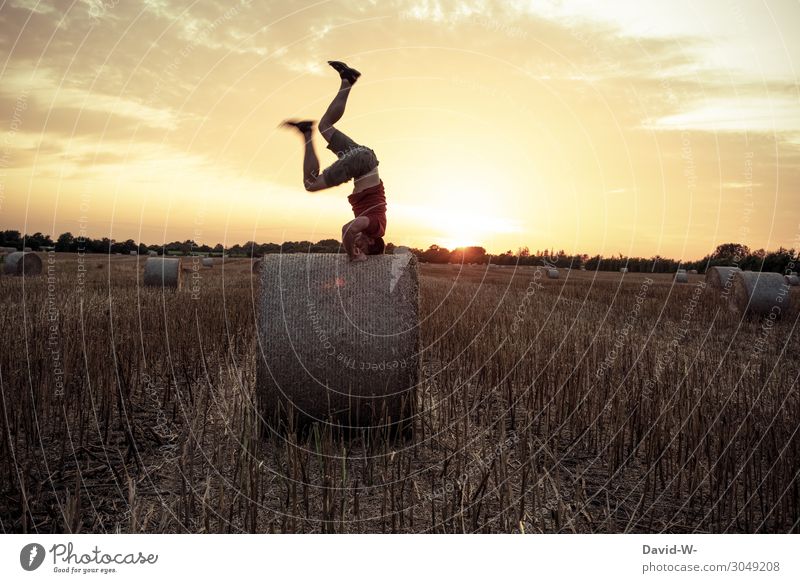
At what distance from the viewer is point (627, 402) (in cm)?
555

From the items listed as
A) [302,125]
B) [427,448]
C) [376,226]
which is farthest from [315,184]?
[427,448]

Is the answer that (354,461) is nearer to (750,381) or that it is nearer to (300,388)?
(300,388)

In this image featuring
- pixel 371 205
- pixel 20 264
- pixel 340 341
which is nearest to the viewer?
pixel 340 341

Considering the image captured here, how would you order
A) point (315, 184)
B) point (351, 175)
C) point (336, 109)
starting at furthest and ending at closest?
point (351, 175) → point (315, 184) → point (336, 109)

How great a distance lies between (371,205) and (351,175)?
466 mm

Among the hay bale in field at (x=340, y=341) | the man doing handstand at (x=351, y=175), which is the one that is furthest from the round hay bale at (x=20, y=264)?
the man doing handstand at (x=351, y=175)

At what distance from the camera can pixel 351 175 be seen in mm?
4477

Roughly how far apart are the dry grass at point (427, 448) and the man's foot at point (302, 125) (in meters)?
1.58

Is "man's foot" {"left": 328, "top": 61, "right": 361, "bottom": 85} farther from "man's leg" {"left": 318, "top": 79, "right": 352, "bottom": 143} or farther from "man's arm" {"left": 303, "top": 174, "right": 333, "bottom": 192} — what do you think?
"man's arm" {"left": 303, "top": 174, "right": 333, "bottom": 192}

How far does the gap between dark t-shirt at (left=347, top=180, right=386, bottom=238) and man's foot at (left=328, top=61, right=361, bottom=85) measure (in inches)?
42.8

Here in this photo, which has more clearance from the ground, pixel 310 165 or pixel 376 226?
pixel 310 165

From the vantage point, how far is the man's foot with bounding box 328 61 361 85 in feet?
12.5
